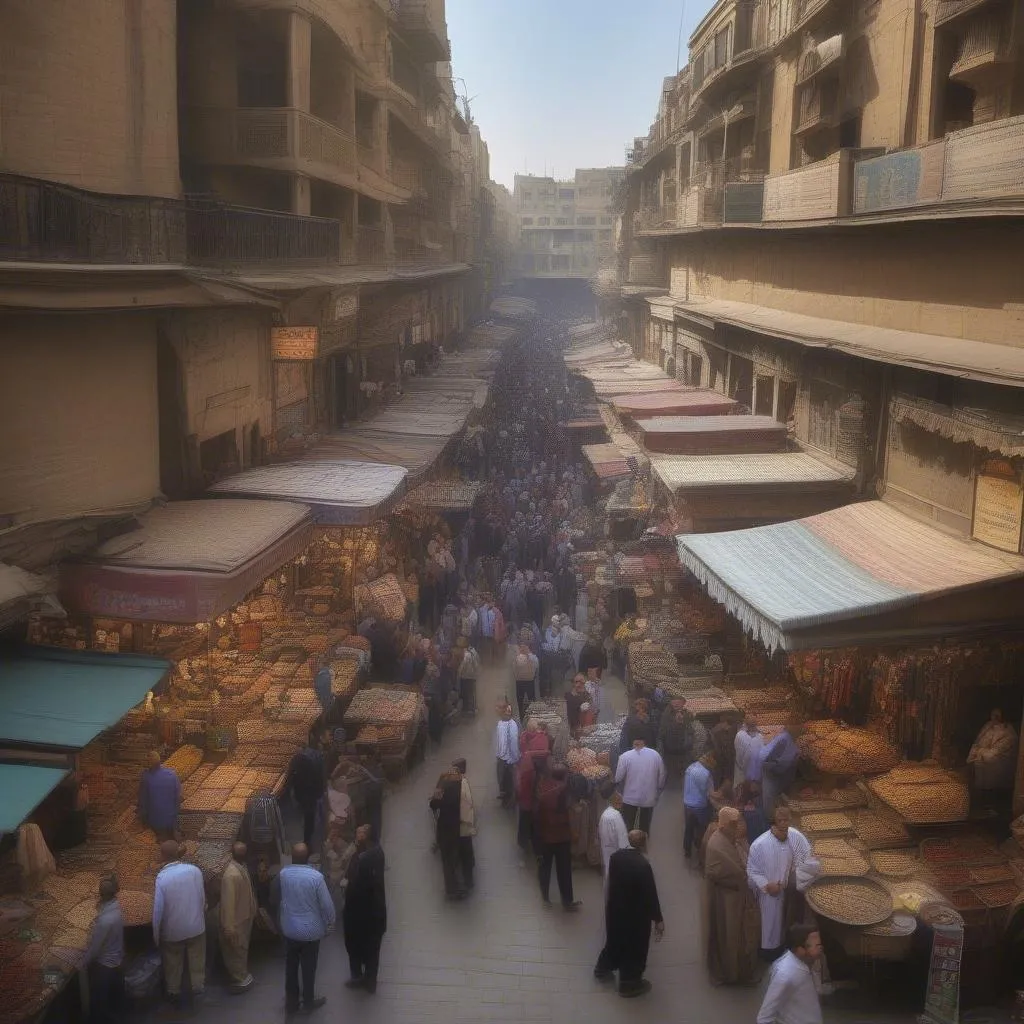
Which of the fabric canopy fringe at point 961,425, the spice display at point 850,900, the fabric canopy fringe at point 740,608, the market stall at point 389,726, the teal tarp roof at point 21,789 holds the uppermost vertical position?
the fabric canopy fringe at point 961,425

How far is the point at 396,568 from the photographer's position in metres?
17.8

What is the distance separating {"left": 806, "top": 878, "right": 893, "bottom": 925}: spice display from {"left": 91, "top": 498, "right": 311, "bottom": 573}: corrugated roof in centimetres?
601

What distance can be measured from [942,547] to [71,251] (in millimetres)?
9086

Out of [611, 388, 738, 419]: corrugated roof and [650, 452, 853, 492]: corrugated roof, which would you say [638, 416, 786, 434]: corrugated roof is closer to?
[650, 452, 853, 492]: corrugated roof

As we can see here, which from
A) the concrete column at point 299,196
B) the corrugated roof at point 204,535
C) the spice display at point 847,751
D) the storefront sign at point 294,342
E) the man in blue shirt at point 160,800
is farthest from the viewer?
the concrete column at point 299,196

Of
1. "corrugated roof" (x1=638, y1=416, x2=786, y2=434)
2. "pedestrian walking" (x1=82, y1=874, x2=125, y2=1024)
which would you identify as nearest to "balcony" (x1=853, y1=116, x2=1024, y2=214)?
"corrugated roof" (x1=638, y1=416, x2=786, y2=434)

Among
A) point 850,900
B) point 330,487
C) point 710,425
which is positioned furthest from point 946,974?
point 710,425

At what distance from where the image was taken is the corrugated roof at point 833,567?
382 inches

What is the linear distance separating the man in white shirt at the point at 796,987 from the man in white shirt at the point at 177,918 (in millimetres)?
4180

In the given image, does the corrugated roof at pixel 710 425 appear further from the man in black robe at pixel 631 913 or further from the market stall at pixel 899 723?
the man in black robe at pixel 631 913

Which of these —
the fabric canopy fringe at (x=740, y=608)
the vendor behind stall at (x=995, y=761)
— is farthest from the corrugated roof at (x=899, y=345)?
the vendor behind stall at (x=995, y=761)

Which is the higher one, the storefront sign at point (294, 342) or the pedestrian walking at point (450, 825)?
the storefront sign at point (294, 342)

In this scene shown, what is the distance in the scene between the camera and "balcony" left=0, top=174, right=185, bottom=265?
885 cm

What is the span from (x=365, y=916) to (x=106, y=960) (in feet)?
6.27
